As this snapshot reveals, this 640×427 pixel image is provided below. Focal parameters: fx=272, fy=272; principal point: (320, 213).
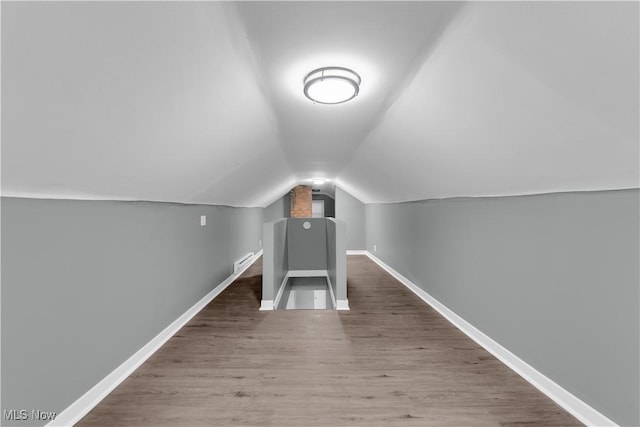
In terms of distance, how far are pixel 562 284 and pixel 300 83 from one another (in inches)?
86.4

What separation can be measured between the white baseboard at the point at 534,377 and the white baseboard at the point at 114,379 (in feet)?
9.79

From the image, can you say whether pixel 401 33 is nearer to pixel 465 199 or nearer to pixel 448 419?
pixel 465 199

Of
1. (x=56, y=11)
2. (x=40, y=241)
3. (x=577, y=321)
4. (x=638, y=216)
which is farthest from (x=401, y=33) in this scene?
(x=40, y=241)

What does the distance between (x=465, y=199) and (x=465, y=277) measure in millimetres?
820

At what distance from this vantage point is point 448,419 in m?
1.68

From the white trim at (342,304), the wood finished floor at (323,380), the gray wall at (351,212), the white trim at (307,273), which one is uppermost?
the gray wall at (351,212)

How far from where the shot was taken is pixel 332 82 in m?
1.65

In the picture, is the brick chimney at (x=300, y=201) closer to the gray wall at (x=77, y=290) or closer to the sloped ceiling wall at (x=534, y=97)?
the gray wall at (x=77, y=290)

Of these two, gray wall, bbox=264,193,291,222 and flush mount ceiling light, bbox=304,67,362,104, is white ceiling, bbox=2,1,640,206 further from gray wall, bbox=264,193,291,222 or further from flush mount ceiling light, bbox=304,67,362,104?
gray wall, bbox=264,193,291,222

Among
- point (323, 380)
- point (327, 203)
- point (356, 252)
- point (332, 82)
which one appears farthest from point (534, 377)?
point (327, 203)

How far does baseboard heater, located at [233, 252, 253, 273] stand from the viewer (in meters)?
5.04

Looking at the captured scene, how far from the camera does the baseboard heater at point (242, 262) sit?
16.5 ft

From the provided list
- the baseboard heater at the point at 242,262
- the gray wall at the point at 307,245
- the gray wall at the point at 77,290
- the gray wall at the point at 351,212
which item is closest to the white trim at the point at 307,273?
the gray wall at the point at 307,245

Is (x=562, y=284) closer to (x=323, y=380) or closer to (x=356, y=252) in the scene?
(x=323, y=380)
